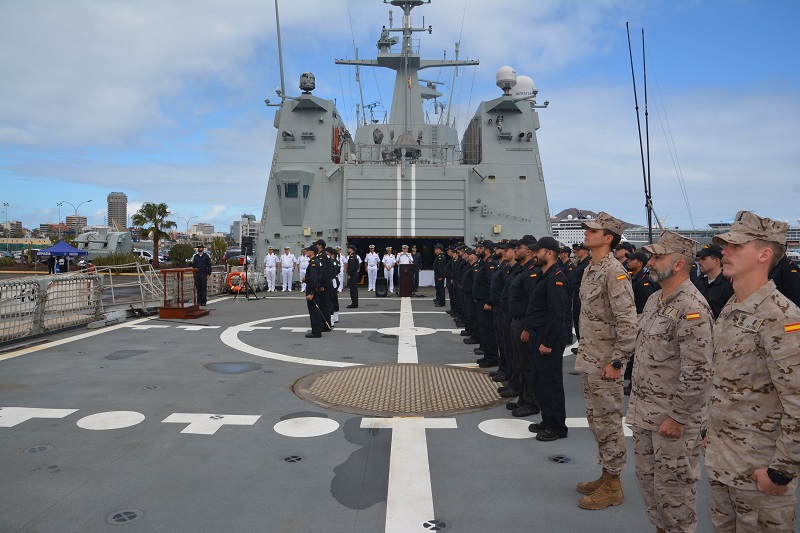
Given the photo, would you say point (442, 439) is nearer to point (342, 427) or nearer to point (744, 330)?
point (342, 427)

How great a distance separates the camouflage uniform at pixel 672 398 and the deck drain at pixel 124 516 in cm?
287

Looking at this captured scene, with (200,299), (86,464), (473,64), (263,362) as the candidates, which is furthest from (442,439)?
(473,64)

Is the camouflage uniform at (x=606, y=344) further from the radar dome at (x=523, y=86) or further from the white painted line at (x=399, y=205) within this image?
the radar dome at (x=523, y=86)

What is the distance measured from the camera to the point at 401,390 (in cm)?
604

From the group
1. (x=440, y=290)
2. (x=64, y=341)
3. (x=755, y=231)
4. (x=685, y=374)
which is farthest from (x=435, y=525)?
(x=440, y=290)

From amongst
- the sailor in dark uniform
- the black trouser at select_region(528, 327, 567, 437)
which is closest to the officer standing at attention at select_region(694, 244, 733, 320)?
the sailor in dark uniform

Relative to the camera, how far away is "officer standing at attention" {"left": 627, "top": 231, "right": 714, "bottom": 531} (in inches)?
104

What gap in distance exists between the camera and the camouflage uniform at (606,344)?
351 cm

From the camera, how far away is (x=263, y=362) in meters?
7.43

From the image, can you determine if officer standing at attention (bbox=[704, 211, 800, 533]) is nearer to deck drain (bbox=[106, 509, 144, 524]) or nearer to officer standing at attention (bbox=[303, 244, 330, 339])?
deck drain (bbox=[106, 509, 144, 524])

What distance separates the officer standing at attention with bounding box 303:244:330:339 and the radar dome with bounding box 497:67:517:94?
11.5 meters

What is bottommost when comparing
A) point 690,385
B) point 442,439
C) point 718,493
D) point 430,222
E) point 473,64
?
point 442,439

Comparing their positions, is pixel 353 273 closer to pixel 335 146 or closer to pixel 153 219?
pixel 335 146

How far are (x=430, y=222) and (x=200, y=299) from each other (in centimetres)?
748
